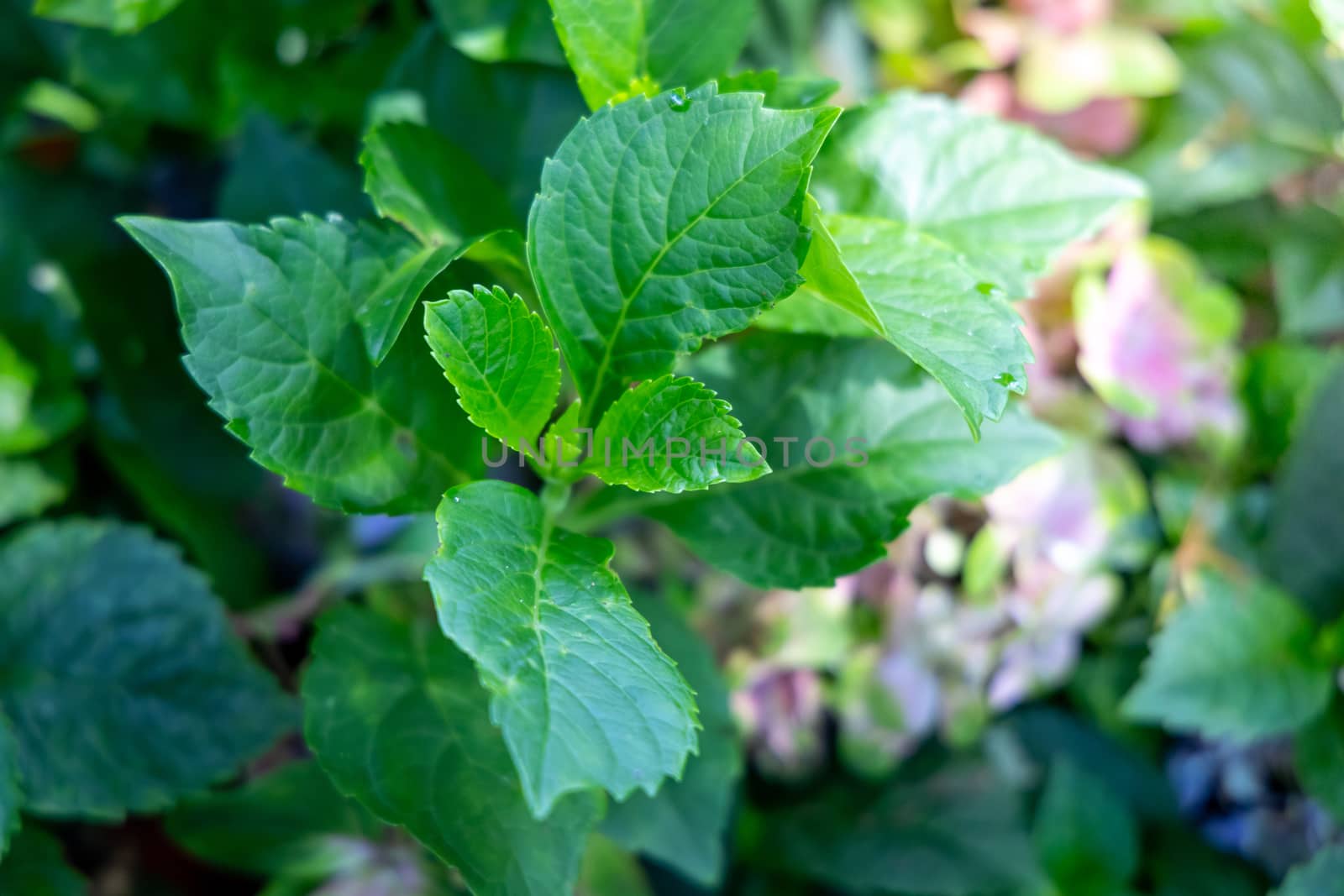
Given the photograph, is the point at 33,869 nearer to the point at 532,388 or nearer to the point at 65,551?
the point at 65,551

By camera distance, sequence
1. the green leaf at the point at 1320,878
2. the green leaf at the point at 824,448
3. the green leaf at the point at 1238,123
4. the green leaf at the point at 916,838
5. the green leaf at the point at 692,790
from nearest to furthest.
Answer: the green leaf at the point at 824,448 → the green leaf at the point at 692,790 → the green leaf at the point at 1320,878 → the green leaf at the point at 916,838 → the green leaf at the point at 1238,123

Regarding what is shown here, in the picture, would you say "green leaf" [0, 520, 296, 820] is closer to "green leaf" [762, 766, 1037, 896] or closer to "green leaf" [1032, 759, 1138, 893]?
"green leaf" [762, 766, 1037, 896]

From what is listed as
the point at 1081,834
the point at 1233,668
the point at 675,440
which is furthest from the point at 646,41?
the point at 1081,834

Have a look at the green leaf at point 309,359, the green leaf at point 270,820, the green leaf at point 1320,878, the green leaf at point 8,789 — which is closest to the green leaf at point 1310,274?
the green leaf at point 1320,878

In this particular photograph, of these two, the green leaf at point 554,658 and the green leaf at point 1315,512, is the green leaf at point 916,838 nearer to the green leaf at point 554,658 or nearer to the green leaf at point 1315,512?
the green leaf at point 1315,512

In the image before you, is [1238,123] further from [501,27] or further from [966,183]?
[501,27]
